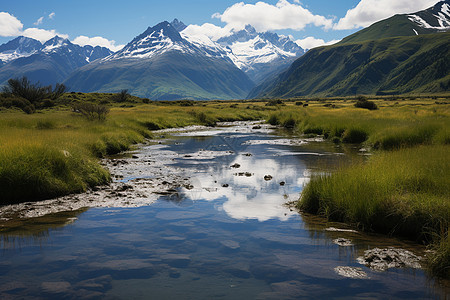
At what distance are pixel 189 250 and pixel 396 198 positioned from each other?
6.33 metres

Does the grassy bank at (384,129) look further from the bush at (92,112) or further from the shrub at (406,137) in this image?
the bush at (92,112)

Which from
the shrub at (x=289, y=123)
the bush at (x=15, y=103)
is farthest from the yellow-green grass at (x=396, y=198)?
the bush at (x=15, y=103)

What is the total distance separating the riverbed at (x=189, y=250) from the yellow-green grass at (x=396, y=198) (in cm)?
57

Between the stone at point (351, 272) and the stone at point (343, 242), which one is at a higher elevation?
the stone at point (343, 242)

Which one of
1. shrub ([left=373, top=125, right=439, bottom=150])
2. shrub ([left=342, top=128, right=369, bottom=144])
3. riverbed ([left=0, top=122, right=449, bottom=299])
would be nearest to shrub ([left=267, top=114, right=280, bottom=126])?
shrub ([left=342, top=128, right=369, bottom=144])

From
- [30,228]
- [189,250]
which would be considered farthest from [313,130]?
[30,228]

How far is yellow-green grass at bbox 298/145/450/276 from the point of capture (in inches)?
375

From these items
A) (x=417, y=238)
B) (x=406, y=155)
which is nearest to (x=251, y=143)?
(x=406, y=155)

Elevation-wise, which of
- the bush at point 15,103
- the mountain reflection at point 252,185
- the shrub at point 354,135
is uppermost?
the bush at point 15,103

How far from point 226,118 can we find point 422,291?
72097 mm

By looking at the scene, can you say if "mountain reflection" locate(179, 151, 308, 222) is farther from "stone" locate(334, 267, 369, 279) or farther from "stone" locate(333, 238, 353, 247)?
"stone" locate(334, 267, 369, 279)

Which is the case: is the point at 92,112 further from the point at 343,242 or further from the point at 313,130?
the point at 343,242

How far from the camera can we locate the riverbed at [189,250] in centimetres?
744

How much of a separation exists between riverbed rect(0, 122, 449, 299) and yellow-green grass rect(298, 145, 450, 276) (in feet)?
1.85
